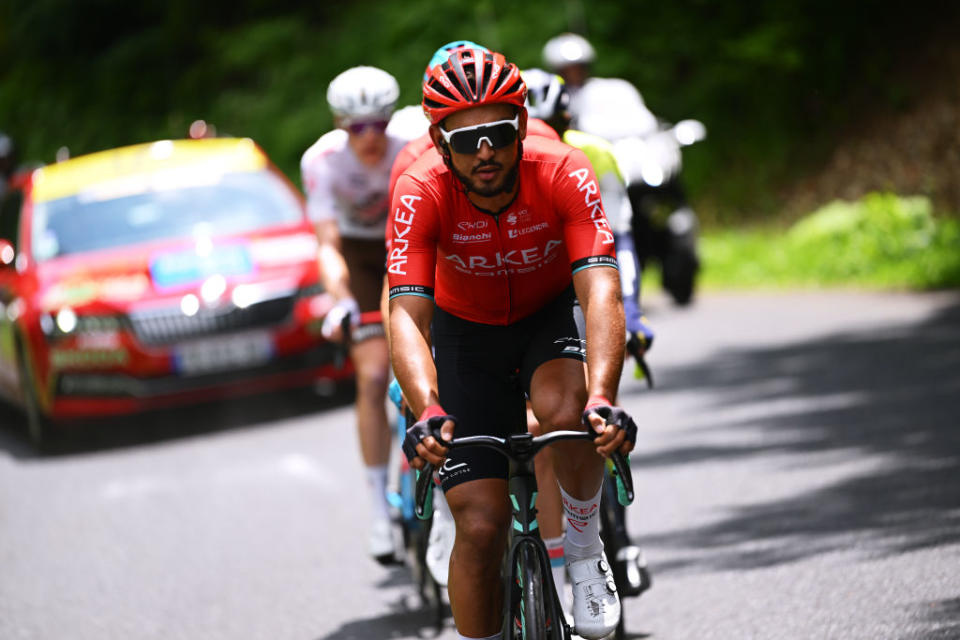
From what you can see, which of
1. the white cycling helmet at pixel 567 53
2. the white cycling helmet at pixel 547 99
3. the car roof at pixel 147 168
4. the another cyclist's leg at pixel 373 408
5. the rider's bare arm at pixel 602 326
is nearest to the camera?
the rider's bare arm at pixel 602 326

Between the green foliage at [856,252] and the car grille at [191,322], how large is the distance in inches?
243

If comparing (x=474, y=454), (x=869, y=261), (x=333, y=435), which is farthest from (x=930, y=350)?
(x=474, y=454)

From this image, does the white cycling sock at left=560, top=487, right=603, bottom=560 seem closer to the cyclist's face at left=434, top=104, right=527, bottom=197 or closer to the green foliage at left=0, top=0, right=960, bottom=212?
the cyclist's face at left=434, top=104, right=527, bottom=197

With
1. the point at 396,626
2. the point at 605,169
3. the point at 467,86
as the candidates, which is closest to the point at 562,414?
the point at 467,86

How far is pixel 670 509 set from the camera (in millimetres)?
7742

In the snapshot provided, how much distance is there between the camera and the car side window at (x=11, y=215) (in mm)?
13023

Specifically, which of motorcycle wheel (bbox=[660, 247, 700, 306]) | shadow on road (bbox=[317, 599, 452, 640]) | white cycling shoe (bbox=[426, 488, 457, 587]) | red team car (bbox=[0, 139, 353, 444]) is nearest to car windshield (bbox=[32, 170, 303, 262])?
red team car (bbox=[0, 139, 353, 444])

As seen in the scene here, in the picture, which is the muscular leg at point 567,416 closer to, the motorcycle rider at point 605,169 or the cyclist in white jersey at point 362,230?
the motorcycle rider at point 605,169

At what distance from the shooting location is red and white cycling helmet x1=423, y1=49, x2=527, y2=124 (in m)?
4.46

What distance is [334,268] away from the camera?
7375 millimetres

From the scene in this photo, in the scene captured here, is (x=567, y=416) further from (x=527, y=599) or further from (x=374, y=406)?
(x=374, y=406)

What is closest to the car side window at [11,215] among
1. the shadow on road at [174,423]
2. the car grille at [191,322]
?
the shadow on road at [174,423]

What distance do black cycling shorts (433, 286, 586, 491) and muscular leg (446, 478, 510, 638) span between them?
258 millimetres

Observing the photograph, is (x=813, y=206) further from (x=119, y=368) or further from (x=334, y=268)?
(x=334, y=268)
